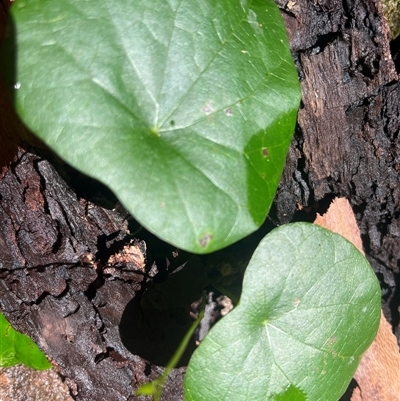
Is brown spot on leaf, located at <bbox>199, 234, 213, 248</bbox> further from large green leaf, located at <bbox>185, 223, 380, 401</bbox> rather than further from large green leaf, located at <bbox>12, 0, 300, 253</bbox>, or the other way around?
large green leaf, located at <bbox>185, 223, 380, 401</bbox>

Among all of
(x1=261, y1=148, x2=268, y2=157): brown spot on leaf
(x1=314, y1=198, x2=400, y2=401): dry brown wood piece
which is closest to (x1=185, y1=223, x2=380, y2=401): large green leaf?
(x1=261, y1=148, x2=268, y2=157): brown spot on leaf

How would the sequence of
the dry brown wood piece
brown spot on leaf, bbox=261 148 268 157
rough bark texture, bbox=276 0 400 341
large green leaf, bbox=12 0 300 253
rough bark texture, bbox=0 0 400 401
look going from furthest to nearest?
1. the dry brown wood piece
2. rough bark texture, bbox=276 0 400 341
3. rough bark texture, bbox=0 0 400 401
4. brown spot on leaf, bbox=261 148 268 157
5. large green leaf, bbox=12 0 300 253

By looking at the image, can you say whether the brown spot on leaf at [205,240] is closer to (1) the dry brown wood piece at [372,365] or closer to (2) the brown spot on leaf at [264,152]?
(2) the brown spot on leaf at [264,152]

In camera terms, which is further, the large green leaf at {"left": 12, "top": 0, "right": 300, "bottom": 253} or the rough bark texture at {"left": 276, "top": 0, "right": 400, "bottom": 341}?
the rough bark texture at {"left": 276, "top": 0, "right": 400, "bottom": 341}

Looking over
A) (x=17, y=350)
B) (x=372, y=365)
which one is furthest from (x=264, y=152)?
(x=372, y=365)

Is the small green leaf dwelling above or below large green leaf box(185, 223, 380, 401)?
below
